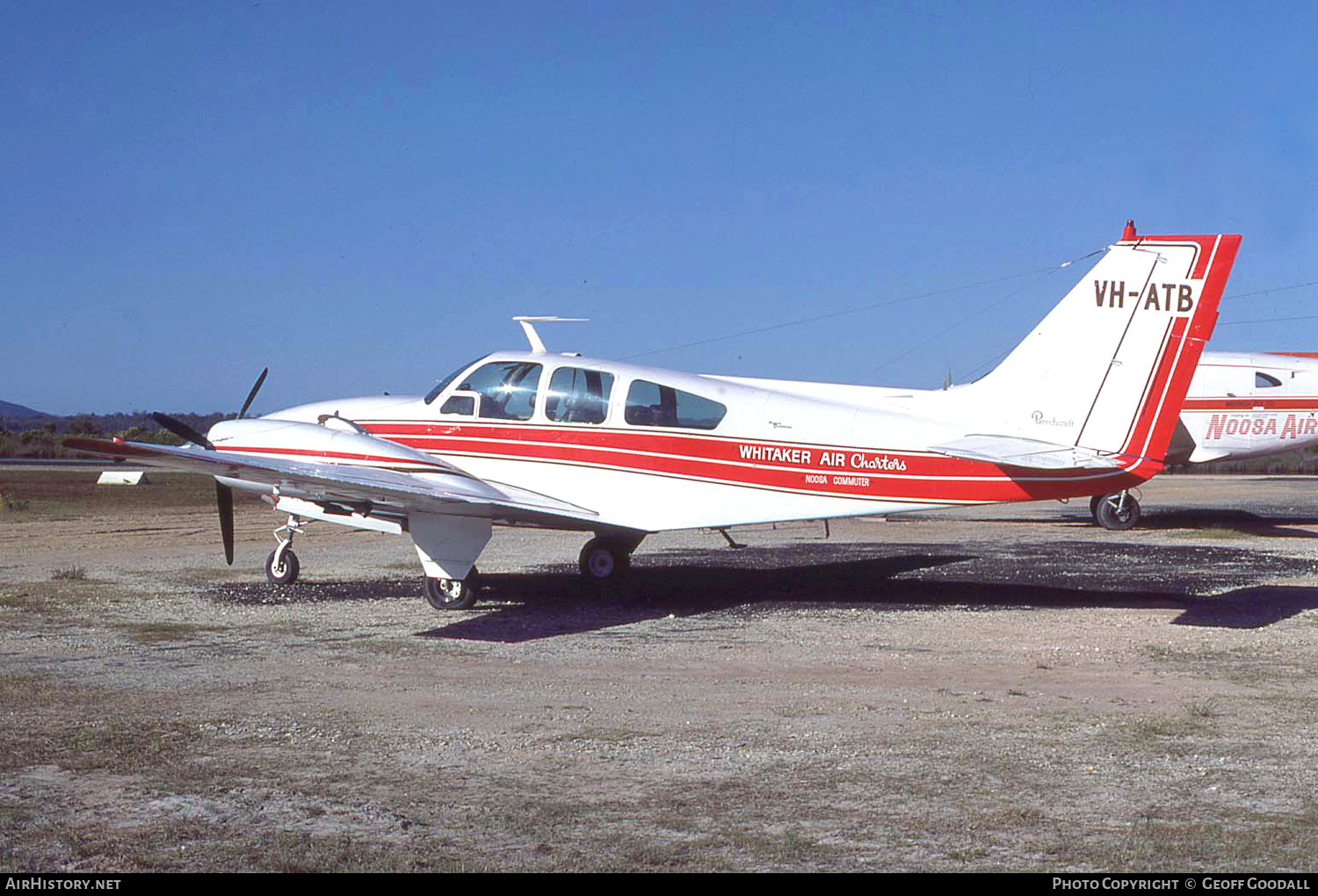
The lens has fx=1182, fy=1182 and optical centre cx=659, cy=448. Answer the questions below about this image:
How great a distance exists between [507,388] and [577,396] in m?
0.87

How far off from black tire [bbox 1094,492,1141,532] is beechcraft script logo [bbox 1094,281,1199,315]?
13.3 meters

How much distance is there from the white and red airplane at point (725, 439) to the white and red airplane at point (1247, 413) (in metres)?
13.5

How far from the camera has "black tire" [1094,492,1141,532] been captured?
24.2 meters

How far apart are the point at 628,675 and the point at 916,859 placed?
4.65 metres

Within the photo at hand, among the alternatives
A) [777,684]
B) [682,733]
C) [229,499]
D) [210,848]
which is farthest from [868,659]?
[229,499]

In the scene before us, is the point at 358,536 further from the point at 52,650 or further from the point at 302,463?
the point at 52,650

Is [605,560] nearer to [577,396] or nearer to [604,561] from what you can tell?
[604,561]

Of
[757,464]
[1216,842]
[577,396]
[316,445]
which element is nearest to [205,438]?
[316,445]

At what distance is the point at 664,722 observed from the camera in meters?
7.74

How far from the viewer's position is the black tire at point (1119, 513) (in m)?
24.2

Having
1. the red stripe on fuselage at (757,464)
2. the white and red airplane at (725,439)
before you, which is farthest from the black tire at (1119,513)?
the red stripe on fuselage at (757,464)

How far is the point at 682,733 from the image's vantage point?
24.3 ft

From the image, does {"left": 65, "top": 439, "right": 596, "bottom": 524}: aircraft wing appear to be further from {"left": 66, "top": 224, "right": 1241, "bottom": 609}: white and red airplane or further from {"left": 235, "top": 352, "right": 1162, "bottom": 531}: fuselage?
{"left": 235, "top": 352, "right": 1162, "bottom": 531}: fuselage

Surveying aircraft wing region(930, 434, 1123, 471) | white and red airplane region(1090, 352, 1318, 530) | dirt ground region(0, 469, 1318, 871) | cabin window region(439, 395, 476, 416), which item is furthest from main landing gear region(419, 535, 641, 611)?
white and red airplane region(1090, 352, 1318, 530)
